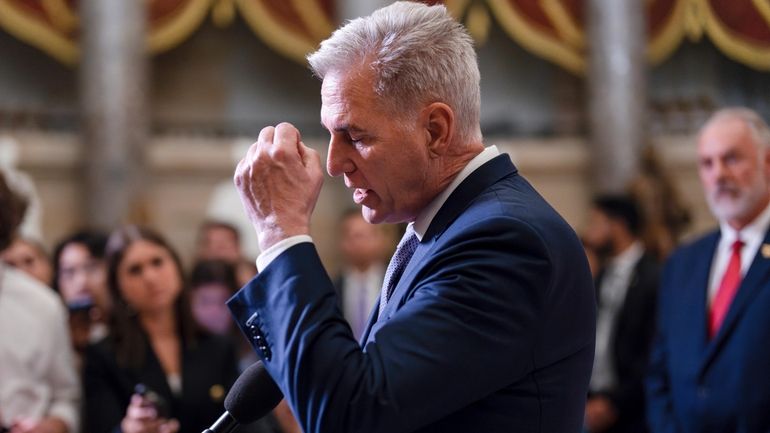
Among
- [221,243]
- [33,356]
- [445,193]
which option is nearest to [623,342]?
[221,243]

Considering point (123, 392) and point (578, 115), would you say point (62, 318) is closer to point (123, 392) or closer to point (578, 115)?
point (123, 392)

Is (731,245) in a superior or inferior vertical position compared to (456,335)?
inferior

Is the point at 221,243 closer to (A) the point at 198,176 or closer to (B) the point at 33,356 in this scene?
(B) the point at 33,356

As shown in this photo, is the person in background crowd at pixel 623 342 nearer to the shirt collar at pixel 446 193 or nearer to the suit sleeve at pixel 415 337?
the shirt collar at pixel 446 193

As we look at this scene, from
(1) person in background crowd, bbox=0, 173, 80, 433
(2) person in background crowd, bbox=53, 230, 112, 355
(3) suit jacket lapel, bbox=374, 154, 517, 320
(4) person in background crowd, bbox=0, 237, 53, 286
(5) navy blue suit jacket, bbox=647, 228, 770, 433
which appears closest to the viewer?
(3) suit jacket lapel, bbox=374, 154, 517, 320

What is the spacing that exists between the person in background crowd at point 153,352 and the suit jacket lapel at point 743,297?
149 centimetres

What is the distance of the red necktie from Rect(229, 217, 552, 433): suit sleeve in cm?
204

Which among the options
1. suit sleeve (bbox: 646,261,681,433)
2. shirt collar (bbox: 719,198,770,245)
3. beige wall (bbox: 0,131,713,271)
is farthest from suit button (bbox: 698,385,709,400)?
beige wall (bbox: 0,131,713,271)

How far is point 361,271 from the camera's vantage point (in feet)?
19.2

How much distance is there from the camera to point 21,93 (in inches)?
392

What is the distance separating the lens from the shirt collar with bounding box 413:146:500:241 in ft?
6.02

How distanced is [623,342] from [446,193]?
3238 mm

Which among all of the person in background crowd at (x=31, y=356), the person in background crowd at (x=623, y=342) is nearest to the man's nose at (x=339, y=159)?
the person in background crowd at (x=31, y=356)

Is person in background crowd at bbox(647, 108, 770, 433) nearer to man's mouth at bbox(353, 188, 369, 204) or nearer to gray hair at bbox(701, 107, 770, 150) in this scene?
gray hair at bbox(701, 107, 770, 150)
